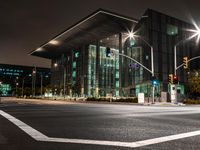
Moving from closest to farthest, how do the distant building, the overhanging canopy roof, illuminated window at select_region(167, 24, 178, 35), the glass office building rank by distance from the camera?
the glass office building < illuminated window at select_region(167, 24, 178, 35) < the overhanging canopy roof < the distant building

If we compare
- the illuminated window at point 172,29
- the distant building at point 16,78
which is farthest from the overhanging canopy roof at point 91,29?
the distant building at point 16,78

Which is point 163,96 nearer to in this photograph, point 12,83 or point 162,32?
point 162,32

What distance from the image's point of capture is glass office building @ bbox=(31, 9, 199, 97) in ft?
202

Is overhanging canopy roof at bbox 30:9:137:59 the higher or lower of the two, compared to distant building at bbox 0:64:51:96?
higher

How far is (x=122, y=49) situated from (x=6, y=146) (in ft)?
239

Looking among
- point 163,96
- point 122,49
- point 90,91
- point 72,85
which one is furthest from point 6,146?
point 72,85

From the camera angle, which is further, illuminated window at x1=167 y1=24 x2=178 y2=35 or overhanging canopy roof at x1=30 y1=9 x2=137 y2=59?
overhanging canopy roof at x1=30 y1=9 x2=137 y2=59

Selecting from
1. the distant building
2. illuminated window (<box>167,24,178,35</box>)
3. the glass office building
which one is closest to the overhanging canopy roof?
the glass office building

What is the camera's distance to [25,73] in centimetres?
19275

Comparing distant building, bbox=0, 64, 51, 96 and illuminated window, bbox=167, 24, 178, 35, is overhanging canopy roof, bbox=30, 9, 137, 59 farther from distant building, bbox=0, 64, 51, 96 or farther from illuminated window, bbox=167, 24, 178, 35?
distant building, bbox=0, 64, 51, 96

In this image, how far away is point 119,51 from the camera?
7806cm

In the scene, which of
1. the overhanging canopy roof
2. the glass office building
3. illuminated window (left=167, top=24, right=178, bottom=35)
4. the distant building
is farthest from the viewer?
the distant building

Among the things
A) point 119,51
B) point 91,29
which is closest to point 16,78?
point 91,29

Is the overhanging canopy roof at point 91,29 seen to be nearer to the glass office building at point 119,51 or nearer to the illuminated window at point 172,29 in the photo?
the glass office building at point 119,51
